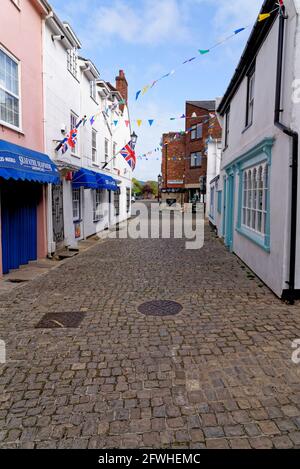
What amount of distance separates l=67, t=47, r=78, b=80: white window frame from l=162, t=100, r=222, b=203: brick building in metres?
20.8

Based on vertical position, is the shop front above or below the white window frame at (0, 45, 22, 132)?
below

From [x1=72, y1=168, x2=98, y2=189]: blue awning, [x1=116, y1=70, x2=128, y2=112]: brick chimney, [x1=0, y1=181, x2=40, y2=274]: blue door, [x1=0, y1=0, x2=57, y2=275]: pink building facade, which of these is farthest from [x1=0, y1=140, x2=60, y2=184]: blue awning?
[x1=116, y1=70, x2=128, y2=112]: brick chimney

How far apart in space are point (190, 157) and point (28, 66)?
108 ft

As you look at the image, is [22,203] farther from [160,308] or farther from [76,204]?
[160,308]

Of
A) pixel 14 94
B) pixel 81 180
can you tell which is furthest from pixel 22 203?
pixel 81 180

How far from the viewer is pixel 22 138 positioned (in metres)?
8.49

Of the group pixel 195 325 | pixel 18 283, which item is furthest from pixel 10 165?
pixel 195 325

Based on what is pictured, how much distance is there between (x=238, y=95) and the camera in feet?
34.5

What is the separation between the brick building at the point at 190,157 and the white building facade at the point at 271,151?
2342 centimetres

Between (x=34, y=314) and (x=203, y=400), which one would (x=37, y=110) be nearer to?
(x=34, y=314)

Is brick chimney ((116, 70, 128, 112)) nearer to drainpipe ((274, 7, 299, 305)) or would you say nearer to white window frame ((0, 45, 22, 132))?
white window frame ((0, 45, 22, 132))

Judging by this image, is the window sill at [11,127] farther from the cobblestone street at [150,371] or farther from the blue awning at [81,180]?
the blue awning at [81,180]

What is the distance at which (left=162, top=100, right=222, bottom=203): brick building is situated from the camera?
37.8 m

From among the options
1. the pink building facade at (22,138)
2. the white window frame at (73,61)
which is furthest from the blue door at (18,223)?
the white window frame at (73,61)
